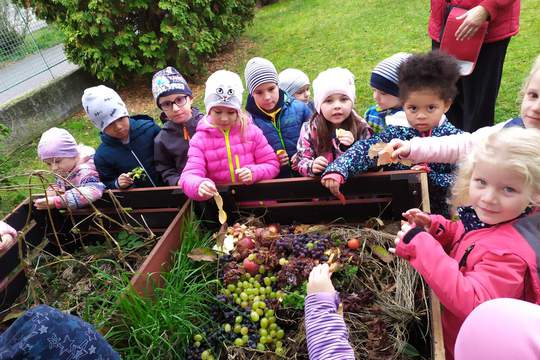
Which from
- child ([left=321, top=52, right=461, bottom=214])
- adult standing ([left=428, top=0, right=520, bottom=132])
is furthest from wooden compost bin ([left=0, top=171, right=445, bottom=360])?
adult standing ([left=428, top=0, right=520, bottom=132])

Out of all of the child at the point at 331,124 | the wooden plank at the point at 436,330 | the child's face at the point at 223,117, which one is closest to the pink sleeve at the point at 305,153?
the child at the point at 331,124

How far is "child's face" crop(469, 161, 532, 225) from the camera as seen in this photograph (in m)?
1.39

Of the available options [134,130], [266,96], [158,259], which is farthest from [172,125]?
[158,259]

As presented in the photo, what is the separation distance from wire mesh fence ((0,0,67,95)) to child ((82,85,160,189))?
4928 millimetres

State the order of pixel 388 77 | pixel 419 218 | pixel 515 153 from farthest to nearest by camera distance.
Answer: pixel 388 77
pixel 419 218
pixel 515 153

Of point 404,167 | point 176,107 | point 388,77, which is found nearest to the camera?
point 404,167

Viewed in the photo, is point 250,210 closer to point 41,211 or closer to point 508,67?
point 41,211

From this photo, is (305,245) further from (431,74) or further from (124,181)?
(124,181)

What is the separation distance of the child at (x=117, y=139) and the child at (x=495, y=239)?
221 cm

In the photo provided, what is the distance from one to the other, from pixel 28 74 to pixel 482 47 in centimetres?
748

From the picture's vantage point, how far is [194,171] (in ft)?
8.35

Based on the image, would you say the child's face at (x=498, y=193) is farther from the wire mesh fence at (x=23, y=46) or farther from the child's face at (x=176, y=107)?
the wire mesh fence at (x=23, y=46)

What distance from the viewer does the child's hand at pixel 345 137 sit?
8.20 ft

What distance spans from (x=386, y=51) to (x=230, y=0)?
323cm
